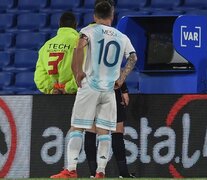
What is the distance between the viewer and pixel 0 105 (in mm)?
7145

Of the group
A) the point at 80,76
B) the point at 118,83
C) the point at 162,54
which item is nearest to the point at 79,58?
the point at 80,76

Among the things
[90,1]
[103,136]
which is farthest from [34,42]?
[103,136]

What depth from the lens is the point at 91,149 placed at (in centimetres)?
633

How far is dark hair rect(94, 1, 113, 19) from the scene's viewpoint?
19.6 feet

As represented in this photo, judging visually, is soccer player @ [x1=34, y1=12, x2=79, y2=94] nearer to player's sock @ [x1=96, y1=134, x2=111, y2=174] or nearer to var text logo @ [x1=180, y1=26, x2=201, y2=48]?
var text logo @ [x1=180, y1=26, x2=201, y2=48]

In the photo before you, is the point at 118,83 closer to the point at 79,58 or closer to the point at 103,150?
the point at 79,58

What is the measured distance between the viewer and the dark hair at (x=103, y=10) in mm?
5988

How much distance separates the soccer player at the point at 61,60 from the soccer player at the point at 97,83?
1.06 m

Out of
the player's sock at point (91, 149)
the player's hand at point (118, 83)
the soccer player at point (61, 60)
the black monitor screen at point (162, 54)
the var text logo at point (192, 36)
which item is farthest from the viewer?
the black monitor screen at point (162, 54)

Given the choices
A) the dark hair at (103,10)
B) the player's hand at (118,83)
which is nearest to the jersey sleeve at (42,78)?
the player's hand at (118,83)

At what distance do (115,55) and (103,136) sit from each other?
61 cm

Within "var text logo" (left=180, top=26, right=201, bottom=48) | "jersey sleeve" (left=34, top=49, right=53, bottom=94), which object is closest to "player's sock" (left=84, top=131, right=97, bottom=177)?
"jersey sleeve" (left=34, top=49, right=53, bottom=94)

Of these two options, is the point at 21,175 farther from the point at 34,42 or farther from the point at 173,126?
the point at 34,42

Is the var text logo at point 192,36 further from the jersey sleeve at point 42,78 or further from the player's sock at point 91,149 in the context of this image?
the player's sock at point 91,149
